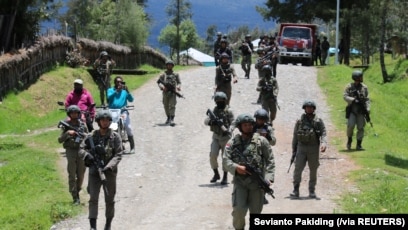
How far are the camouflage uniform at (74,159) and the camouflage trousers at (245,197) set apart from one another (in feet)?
13.0

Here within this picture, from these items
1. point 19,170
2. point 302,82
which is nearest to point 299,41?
point 302,82

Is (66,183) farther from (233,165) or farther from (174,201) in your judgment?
(233,165)

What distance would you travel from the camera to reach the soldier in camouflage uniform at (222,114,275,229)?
30.7ft

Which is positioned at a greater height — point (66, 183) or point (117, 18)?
point (117, 18)

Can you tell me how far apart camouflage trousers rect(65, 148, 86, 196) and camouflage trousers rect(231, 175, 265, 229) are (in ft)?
13.7

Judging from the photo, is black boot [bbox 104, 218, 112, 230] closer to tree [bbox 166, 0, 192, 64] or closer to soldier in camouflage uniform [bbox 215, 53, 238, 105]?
soldier in camouflage uniform [bbox 215, 53, 238, 105]

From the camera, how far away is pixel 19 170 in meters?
15.6

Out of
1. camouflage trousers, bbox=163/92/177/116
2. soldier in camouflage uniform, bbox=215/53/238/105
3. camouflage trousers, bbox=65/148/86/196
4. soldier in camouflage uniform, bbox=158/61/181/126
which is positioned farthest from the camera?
camouflage trousers, bbox=163/92/177/116

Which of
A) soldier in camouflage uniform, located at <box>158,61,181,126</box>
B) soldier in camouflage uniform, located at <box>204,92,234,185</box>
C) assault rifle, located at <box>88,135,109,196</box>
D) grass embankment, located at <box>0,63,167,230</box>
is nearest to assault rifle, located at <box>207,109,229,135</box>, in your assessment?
soldier in camouflage uniform, located at <box>204,92,234,185</box>

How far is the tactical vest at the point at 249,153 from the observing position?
9.39 metres

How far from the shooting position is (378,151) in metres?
17.8

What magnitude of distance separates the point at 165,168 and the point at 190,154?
1.63m

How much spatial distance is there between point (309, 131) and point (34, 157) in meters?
7.46

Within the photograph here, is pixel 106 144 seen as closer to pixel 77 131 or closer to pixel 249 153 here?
pixel 77 131
